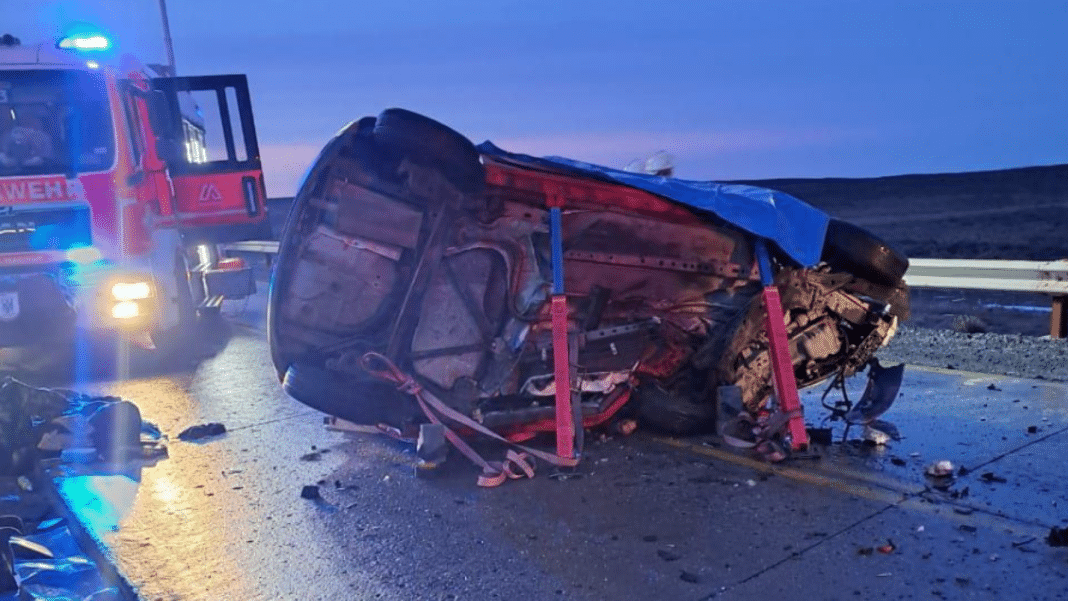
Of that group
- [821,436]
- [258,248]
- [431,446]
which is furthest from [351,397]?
[258,248]

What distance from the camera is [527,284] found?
4941 mm

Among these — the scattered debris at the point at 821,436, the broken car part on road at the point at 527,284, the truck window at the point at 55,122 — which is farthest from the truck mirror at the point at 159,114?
the scattered debris at the point at 821,436

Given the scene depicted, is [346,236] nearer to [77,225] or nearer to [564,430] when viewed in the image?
[564,430]

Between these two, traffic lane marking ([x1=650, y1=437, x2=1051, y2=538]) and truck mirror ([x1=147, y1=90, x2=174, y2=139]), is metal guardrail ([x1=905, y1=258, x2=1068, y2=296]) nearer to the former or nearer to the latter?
traffic lane marking ([x1=650, y1=437, x2=1051, y2=538])

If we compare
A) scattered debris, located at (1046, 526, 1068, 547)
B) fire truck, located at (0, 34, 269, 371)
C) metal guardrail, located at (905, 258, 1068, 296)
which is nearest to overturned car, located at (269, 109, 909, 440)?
scattered debris, located at (1046, 526, 1068, 547)

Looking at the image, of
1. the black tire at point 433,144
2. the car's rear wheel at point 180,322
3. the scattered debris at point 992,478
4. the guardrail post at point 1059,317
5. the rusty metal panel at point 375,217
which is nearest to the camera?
the scattered debris at point 992,478

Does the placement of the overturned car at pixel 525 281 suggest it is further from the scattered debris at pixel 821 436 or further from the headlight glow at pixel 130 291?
the headlight glow at pixel 130 291

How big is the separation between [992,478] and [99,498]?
458 cm

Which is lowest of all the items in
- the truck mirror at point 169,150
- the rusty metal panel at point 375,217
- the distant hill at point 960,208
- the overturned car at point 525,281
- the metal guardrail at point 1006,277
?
the distant hill at point 960,208

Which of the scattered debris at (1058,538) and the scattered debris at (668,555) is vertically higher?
the scattered debris at (668,555)

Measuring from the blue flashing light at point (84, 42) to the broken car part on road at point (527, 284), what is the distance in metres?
4.47

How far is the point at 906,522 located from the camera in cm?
386

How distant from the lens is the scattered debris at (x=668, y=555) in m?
3.62

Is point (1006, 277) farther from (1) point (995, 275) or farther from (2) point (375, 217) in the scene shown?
(2) point (375, 217)
